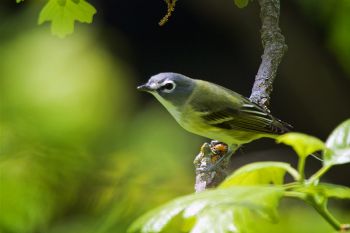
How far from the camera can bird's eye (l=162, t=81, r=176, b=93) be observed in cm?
208

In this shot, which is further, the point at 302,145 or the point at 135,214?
the point at 302,145

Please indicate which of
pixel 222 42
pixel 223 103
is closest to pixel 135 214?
pixel 223 103

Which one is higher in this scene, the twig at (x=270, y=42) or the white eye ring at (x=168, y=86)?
the twig at (x=270, y=42)

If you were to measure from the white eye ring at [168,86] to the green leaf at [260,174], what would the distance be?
1182 mm

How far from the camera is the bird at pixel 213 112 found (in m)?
2.09

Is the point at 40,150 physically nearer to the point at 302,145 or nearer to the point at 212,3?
the point at 302,145

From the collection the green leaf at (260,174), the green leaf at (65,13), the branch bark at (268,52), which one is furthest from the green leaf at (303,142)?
the branch bark at (268,52)

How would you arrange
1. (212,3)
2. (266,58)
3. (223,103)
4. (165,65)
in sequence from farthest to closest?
(165,65), (212,3), (223,103), (266,58)

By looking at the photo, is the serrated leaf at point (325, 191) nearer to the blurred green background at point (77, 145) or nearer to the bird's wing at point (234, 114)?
the blurred green background at point (77, 145)

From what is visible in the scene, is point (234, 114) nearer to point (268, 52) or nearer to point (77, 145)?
point (268, 52)

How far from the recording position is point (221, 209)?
2.42 feet

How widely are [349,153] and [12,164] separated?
414 mm

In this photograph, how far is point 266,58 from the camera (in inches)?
77.2

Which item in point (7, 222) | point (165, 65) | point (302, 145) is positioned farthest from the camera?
point (165, 65)
